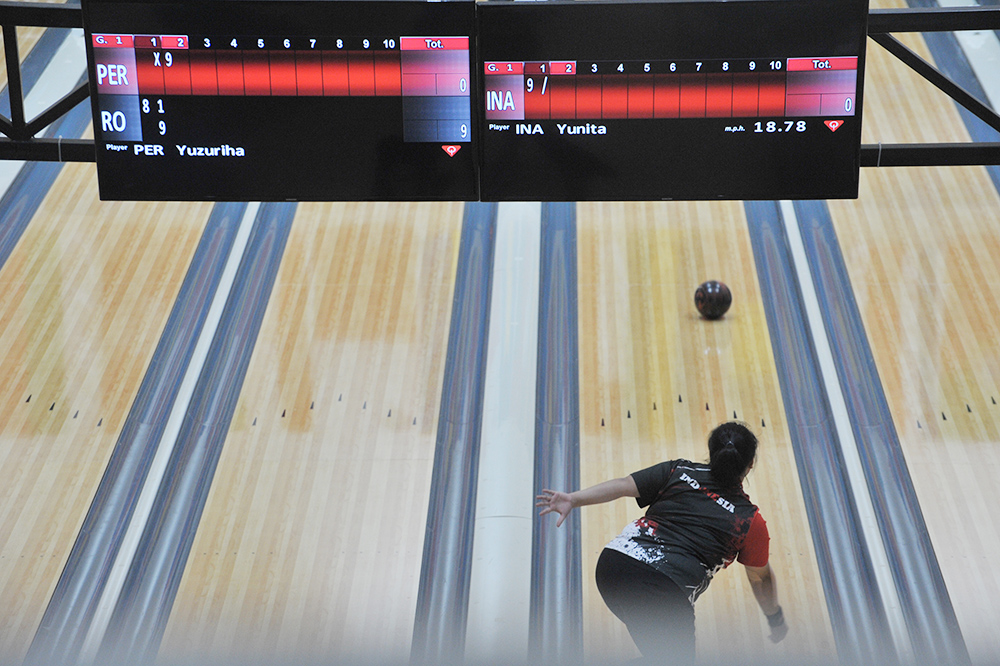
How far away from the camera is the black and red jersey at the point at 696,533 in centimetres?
243

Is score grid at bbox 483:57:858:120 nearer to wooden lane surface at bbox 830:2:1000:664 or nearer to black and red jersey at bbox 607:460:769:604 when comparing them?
black and red jersey at bbox 607:460:769:604

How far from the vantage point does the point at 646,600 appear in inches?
94.6

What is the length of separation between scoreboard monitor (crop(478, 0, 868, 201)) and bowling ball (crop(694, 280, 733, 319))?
4.92ft

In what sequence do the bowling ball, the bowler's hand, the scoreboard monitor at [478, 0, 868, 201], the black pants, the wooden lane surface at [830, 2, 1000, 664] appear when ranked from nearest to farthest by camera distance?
the black pants < the bowler's hand < the scoreboard monitor at [478, 0, 868, 201] < the wooden lane surface at [830, 2, 1000, 664] < the bowling ball

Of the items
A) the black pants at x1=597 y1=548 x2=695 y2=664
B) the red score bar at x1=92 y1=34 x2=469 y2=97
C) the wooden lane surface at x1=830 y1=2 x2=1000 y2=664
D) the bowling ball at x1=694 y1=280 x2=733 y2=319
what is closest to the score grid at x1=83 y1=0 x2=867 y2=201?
the red score bar at x1=92 y1=34 x2=469 y2=97

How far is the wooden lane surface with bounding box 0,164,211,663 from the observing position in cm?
359

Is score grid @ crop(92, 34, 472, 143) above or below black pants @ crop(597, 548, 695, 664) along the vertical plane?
above

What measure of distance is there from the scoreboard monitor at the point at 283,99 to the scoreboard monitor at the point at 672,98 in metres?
0.15

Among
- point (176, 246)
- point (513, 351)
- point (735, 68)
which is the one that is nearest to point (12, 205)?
point (176, 246)

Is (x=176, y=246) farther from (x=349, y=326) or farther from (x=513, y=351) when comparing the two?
(x=513, y=351)

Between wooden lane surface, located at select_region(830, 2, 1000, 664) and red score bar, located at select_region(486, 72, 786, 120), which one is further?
wooden lane surface, located at select_region(830, 2, 1000, 664)

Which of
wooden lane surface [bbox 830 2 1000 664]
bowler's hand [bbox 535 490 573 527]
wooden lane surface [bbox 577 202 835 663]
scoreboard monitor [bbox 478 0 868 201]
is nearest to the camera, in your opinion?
bowler's hand [bbox 535 490 573 527]

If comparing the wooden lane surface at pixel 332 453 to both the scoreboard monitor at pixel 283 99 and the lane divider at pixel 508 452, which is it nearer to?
the lane divider at pixel 508 452

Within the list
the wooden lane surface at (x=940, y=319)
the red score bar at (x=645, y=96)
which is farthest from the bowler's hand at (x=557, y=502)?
the wooden lane surface at (x=940, y=319)
